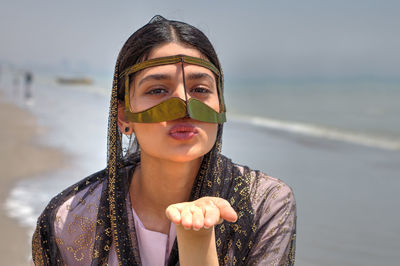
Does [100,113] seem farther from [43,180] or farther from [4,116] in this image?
[43,180]

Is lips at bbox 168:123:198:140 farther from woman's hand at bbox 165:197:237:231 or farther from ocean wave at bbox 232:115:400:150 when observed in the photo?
ocean wave at bbox 232:115:400:150

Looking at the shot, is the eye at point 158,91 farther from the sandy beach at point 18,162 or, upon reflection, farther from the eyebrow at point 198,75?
the sandy beach at point 18,162

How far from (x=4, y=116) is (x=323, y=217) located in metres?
10.9

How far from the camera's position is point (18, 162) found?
7.81 metres

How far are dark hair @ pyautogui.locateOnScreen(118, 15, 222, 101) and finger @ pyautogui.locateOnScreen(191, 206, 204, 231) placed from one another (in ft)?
2.92

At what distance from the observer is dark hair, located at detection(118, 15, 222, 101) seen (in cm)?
235

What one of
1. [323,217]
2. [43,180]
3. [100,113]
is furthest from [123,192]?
[100,113]

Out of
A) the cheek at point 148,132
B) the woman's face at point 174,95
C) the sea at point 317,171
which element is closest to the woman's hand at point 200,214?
the woman's face at point 174,95

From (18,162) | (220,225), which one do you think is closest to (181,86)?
(220,225)

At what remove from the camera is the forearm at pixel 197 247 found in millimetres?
1867

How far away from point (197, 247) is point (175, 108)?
0.61 m

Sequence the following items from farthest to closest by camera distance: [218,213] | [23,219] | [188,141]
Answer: [23,219] → [188,141] → [218,213]

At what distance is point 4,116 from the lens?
14000mm

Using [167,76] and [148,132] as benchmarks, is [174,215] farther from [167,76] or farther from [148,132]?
[167,76]
